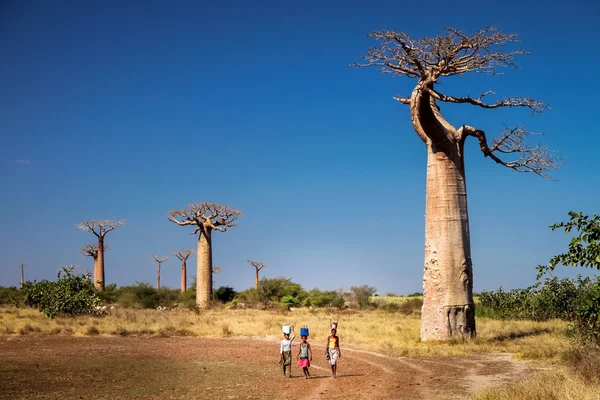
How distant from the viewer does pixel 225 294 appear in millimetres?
40219

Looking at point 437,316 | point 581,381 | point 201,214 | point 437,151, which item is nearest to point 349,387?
point 581,381

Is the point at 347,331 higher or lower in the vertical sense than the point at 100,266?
lower

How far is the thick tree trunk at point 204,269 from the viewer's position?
30.6m

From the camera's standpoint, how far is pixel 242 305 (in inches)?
1332

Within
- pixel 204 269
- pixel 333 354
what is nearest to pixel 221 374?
pixel 333 354

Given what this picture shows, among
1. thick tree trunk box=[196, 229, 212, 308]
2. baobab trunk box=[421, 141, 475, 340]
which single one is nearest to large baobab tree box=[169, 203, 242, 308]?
thick tree trunk box=[196, 229, 212, 308]

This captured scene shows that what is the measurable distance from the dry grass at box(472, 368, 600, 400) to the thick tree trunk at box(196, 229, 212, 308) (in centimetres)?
2437

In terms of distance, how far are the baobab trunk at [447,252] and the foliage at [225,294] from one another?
26.4 metres

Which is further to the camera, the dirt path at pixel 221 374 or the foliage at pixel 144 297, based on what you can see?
the foliage at pixel 144 297

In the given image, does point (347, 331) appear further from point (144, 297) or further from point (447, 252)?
point (144, 297)

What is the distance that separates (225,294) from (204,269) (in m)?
9.87

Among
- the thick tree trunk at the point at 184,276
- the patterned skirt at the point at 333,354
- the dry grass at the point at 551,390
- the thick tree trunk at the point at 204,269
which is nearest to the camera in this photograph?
the dry grass at the point at 551,390

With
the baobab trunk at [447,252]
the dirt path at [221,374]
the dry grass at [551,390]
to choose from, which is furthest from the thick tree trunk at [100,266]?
the dry grass at [551,390]

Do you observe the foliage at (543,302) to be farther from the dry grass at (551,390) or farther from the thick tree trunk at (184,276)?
the thick tree trunk at (184,276)
